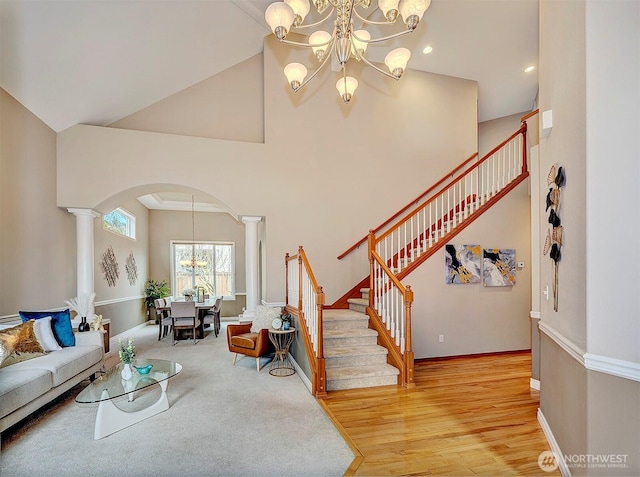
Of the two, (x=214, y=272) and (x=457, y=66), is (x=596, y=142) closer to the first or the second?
(x=457, y=66)

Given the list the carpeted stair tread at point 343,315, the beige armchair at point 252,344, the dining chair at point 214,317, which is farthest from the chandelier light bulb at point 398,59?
the dining chair at point 214,317

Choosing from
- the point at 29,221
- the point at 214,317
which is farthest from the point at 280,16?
the point at 214,317

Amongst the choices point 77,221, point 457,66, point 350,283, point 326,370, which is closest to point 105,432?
point 326,370

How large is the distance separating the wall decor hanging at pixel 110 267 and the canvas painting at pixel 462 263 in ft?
21.8

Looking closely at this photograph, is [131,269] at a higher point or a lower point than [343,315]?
higher

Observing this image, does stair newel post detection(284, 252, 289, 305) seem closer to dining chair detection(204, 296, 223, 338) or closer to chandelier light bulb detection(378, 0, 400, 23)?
dining chair detection(204, 296, 223, 338)

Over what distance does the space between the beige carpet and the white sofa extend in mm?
210

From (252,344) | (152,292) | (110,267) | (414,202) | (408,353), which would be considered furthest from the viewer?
(152,292)

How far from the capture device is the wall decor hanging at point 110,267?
7.33 metres

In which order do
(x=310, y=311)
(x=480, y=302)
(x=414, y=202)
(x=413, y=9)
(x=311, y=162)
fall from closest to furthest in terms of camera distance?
(x=413, y=9) → (x=310, y=311) → (x=480, y=302) → (x=311, y=162) → (x=414, y=202)

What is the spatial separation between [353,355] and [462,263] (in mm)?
2382

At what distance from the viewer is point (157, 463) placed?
2686 mm

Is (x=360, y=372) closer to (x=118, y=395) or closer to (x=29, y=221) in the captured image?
(x=118, y=395)

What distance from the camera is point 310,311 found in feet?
14.8
